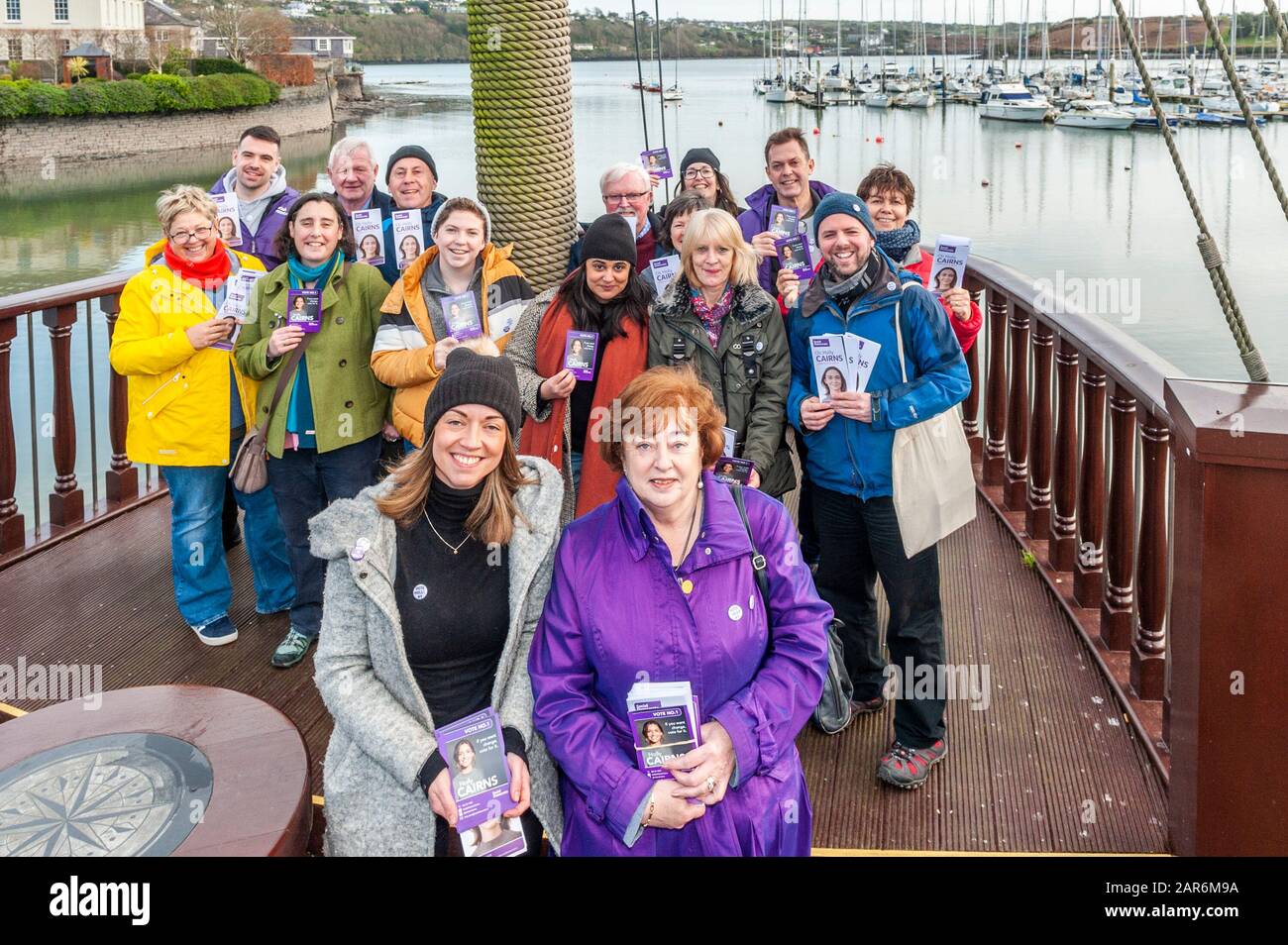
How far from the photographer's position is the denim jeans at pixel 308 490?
342 centimetres

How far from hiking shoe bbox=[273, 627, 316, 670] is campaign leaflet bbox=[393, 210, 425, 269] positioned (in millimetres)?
1171

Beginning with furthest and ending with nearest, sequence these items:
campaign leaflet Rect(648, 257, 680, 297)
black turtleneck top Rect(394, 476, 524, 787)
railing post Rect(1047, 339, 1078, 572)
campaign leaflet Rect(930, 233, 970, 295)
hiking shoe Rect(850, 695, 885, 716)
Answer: railing post Rect(1047, 339, 1078, 572)
campaign leaflet Rect(648, 257, 680, 297)
campaign leaflet Rect(930, 233, 970, 295)
hiking shoe Rect(850, 695, 885, 716)
black turtleneck top Rect(394, 476, 524, 787)

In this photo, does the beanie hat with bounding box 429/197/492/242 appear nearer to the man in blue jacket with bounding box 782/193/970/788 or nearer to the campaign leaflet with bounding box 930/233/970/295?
the man in blue jacket with bounding box 782/193/970/788

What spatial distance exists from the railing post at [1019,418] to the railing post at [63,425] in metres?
3.48

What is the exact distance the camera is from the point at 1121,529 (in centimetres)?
318

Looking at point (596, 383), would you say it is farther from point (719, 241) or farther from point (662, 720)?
point (662, 720)

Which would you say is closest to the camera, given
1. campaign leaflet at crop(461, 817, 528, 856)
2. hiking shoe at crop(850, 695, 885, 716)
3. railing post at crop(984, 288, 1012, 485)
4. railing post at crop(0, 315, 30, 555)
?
campaign leaflet at crop(461, 817, 528, 856)

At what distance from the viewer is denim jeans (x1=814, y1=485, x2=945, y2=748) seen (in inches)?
108

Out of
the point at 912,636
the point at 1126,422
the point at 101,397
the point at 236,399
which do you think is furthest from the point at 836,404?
the point at 101,397

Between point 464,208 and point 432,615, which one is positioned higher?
point 464,208

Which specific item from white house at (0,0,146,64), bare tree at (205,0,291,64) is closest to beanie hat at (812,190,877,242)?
white house at (0,0,146,64)

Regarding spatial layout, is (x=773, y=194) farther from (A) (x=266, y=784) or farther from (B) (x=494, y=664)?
(A) (x=266, y=784)

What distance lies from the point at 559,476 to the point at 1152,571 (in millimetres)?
1550

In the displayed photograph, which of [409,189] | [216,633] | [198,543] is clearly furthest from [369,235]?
[216,633]
